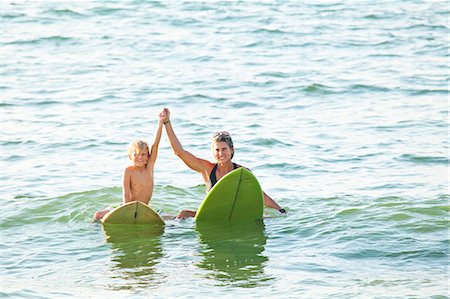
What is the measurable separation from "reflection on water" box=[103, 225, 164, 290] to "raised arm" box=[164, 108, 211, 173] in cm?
74

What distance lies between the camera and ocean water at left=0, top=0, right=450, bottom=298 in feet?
29.3

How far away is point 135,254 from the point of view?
31.0 ft

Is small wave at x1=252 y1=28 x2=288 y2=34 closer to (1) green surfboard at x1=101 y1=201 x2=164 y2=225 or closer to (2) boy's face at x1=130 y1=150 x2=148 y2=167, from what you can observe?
(2) boy's face at x1=130 y1=150 x2=148 y2=167

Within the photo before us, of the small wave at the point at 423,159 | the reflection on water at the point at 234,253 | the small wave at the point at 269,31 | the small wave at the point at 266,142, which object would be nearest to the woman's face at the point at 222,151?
the reflection on water at the point at 234,253

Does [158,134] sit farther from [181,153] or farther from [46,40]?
[46,40]

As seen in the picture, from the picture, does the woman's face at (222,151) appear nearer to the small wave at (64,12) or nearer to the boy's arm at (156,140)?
the boy's arm at (156,140)

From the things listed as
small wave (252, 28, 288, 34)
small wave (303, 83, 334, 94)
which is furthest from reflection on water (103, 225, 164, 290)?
small wave (252, 28, 288, 34)

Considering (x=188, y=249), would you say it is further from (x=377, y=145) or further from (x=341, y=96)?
(x=341, y=96)

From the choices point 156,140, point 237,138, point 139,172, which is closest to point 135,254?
point 139,172

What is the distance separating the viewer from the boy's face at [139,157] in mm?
10047

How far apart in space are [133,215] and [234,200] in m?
1.03

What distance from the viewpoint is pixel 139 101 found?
16766mm

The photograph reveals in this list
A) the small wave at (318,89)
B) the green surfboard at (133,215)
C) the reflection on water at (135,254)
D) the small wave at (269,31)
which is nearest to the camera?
the reflection on water at (135,254)

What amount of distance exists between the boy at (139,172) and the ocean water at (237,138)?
1.55ft
